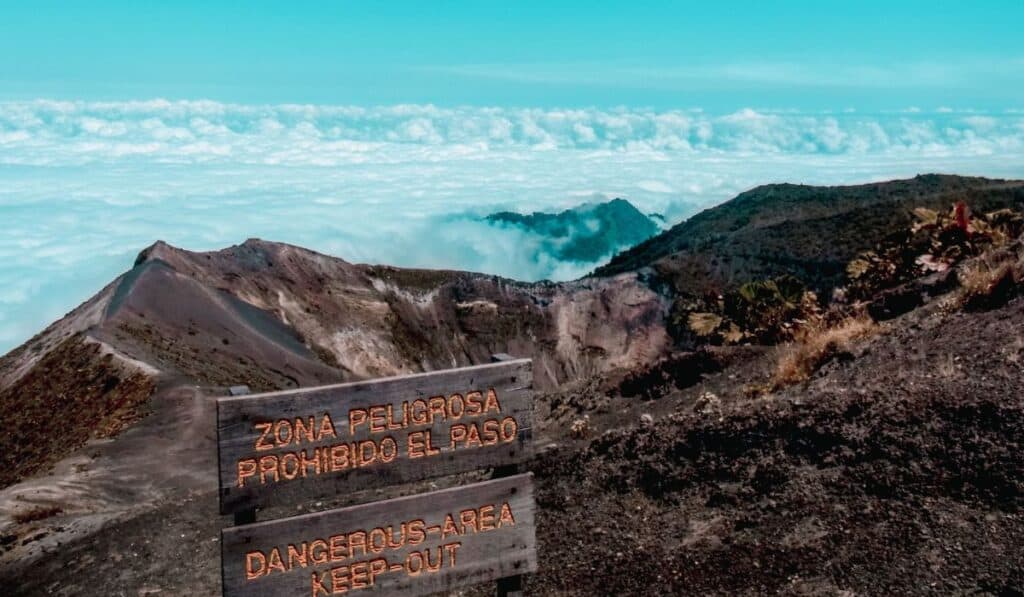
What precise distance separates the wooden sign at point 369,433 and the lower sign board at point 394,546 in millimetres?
220

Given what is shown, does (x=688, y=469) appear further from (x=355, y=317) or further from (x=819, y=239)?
(x=819, y=239)

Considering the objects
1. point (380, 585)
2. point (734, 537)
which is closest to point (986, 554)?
point (734, 537)

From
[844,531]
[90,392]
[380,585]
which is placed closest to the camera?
[380,585]

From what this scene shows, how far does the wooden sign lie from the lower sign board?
0.72 ft

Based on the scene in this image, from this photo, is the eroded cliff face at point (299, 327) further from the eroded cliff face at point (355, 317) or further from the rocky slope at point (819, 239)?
the rocky slope at point (819, 239)

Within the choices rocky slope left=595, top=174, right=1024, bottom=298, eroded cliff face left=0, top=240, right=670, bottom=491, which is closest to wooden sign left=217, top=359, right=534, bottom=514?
eroded cliff face left=0, top=240, right=670, bottom=491

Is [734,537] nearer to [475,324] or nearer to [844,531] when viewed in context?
[844,531]

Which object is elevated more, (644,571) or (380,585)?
(380,585)

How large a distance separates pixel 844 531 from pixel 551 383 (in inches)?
2214

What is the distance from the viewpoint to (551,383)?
6512 centimetres

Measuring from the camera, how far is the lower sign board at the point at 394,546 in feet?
22.3

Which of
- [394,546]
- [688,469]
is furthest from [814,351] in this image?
[394,546]

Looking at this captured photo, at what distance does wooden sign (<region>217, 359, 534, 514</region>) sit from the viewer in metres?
6.72

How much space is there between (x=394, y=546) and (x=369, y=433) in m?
1.00
